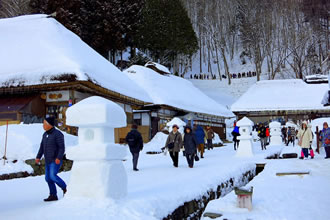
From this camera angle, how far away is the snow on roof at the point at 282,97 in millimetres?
30891

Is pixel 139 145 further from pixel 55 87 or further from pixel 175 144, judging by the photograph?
pixel 55 87

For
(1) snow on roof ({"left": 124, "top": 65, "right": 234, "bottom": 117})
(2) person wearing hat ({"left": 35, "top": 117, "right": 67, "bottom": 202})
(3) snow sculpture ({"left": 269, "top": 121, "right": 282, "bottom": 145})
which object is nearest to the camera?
(2) person wearing hat ({"left": 35, "top": 117, "right": 67, "bottom": 202})

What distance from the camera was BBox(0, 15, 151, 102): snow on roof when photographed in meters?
14.2

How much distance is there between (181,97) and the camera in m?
27.2

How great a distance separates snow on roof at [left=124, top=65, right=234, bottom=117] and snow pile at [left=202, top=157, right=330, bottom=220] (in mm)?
16078

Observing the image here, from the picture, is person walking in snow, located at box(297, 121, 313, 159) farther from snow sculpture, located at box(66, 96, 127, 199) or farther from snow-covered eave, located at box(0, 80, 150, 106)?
snow sculpture, located at box(66, 96, 127, 199)

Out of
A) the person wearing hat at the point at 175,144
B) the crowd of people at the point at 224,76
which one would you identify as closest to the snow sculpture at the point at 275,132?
the person wearing hat at the point at 175,144

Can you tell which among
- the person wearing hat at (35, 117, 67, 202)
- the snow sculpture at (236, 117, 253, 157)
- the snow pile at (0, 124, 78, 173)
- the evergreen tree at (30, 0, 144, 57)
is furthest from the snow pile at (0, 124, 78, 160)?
the evergreen tree at (30, 0, 144, 57)

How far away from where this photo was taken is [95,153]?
Answer: 16.3 ft

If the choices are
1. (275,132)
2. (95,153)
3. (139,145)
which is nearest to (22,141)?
(139,145)

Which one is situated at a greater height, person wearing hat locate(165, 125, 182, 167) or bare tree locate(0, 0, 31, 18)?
bare tree locate(0, 0, 31, 18)

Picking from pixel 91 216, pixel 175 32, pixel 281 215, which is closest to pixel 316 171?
pixel 281 215

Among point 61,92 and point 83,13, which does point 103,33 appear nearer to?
point 83,13

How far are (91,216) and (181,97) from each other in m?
23.1
